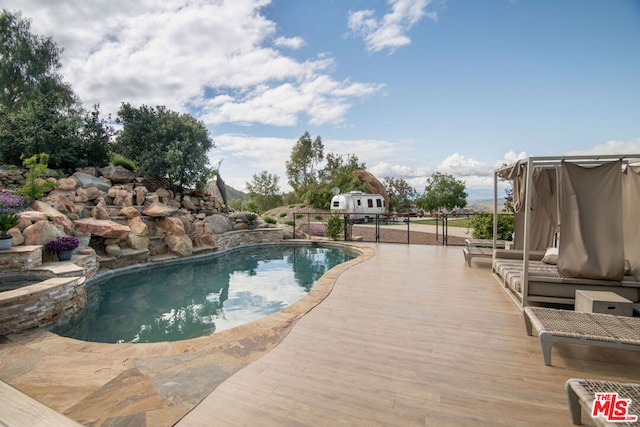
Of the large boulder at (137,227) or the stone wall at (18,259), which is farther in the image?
the large boulder at (137,227)

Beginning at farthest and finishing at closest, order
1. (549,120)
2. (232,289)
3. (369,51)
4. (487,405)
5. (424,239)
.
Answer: (424,239)
(369,51)
(549,120)
(232,289)
(487,405)

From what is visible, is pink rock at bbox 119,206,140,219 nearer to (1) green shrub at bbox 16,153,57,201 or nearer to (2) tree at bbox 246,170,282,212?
(1) green shrub at bbox 16,153,57,201

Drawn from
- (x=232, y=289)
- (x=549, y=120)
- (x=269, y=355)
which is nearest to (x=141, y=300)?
(x=232, y=289)

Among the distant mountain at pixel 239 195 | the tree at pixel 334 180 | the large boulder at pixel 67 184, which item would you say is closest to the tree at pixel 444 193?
the tree at pixel 334 180

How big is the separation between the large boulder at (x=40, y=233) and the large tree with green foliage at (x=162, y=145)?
4913 mm

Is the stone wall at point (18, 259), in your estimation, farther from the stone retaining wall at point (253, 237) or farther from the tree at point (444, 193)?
the tree at point (444, 193)

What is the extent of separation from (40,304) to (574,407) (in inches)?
218

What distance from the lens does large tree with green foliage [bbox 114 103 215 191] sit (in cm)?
1021

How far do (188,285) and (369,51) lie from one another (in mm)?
8874

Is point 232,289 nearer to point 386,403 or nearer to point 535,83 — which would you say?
point 386,403

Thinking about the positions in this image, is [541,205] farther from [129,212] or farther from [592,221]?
[129,212]

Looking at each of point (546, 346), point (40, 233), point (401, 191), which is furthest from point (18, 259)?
point (401, 191)

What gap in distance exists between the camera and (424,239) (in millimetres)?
10250

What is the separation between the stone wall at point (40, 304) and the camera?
11.2 ft
